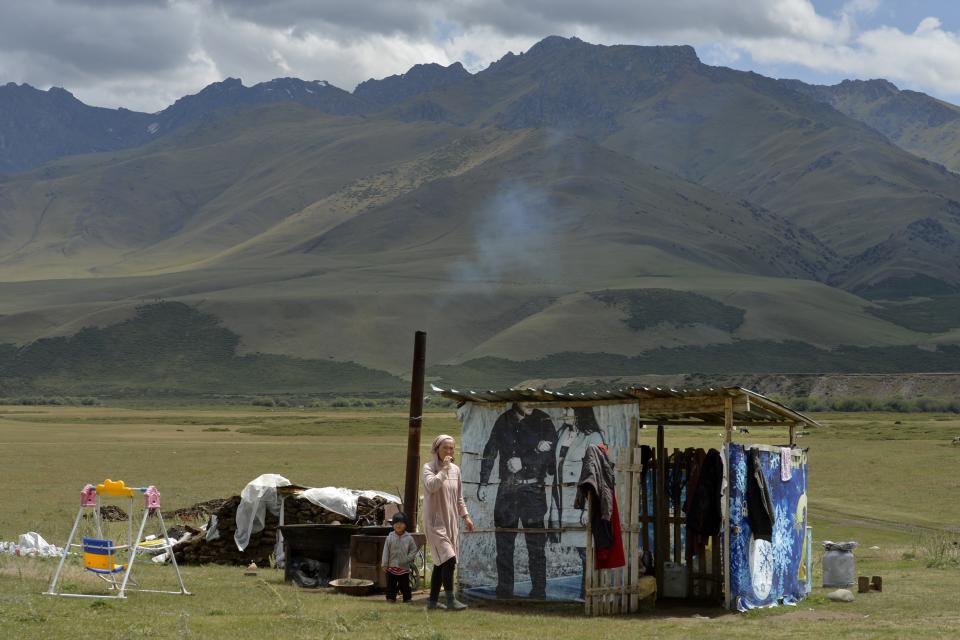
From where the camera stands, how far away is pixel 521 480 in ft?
62.7

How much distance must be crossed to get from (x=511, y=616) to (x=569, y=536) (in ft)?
5.11

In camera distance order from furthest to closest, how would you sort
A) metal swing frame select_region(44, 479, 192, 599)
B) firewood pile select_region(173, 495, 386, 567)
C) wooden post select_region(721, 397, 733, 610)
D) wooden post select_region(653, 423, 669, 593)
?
firewood pile select_region(173, 495, 386, 567) → wooden post select_region(653, 423, 669, 593) → wooden post select_region(721, 397, 733, 610) → metal swing frame select_region(44, 479, 192, 599)

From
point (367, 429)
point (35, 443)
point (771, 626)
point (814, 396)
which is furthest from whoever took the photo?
point (814, 396)

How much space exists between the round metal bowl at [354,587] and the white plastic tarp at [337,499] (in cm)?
321

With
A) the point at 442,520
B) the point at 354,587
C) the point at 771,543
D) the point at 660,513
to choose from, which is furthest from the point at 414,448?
the point at 771,543

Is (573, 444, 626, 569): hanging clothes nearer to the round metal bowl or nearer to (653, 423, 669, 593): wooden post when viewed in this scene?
(653, 423, 669, 593): wooden post

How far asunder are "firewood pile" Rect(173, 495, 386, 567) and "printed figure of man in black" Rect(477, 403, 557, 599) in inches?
198

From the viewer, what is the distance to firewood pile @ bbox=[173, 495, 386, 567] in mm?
23812

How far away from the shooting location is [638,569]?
63.1 feet

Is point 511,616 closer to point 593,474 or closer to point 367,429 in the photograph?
point 593,474

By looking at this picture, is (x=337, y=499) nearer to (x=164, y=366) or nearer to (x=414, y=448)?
(x=414, y=448)

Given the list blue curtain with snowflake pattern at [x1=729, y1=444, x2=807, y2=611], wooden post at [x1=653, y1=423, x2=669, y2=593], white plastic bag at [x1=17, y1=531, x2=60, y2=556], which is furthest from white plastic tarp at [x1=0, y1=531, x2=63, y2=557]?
blue curtain with snowflake pattern at [x1=729, y1=444, x2=807, y2=611]

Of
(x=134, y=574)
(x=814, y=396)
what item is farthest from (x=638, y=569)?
(x=814, y=396)

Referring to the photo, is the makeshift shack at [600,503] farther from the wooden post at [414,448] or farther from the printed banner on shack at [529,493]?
the wooden post at [414,448]
